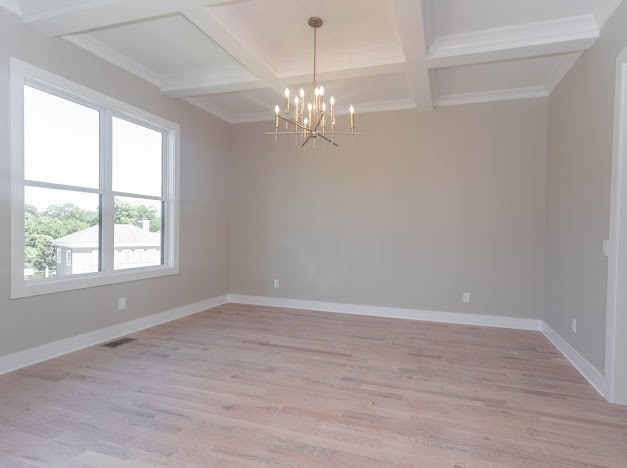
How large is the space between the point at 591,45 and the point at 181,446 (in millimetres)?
4159

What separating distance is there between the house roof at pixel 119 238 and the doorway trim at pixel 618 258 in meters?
4.35

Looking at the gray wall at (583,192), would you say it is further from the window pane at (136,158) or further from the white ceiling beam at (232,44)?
the window pane at (136,158)

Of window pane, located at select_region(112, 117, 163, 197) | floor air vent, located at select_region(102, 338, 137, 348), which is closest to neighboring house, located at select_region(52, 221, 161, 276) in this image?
window pane, located at select_region(112, 117, 163, 197)

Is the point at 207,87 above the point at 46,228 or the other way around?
above

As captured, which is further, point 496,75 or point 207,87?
point 207,87

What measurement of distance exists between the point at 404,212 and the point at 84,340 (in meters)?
3.87

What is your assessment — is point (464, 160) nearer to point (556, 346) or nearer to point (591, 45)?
point (591, 45)

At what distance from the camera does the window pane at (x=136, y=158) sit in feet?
12.6

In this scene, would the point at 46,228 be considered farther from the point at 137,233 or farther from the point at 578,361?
the point at 578,361

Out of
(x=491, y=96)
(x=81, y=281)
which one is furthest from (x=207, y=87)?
(x=491, y=96)

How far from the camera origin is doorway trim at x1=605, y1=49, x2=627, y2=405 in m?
2.37

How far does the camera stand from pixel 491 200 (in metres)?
4.40

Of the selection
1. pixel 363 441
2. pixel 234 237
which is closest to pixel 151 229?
pixel 234 237

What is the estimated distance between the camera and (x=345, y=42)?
3.33 meters
